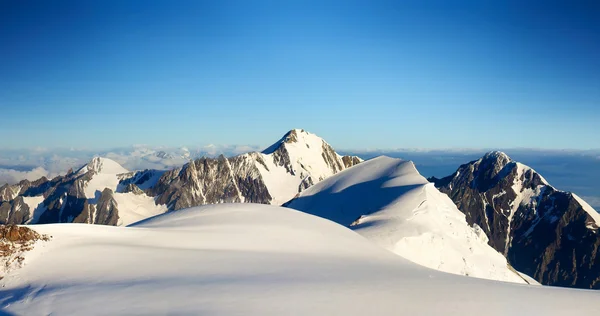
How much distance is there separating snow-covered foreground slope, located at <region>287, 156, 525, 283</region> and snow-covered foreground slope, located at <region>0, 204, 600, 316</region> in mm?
29098

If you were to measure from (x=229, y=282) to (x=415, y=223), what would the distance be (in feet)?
160

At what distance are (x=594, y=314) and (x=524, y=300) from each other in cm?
296

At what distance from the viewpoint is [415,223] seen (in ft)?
212

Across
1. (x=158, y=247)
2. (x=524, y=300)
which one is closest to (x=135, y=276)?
(x=158, y=247)

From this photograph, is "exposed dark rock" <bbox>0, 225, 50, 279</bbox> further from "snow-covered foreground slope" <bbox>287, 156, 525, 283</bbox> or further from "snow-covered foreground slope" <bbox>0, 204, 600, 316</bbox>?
"snow-covered foreground slope" <bbox>287, 156, 525, 283</bbox>

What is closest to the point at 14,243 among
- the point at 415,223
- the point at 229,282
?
the point at 229,282

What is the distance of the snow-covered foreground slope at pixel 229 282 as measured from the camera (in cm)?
1767

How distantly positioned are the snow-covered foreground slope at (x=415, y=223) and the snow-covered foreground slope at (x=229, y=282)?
29.1 meters

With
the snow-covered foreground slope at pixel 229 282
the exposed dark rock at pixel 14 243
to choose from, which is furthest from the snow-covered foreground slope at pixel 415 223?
the exposed dark rock at pixel 14 243

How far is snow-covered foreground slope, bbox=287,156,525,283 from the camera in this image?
59000 mm

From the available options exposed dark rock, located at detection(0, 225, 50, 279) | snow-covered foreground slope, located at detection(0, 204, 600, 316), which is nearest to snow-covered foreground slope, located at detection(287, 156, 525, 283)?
snow-covered foreground slope, located at detection(0, 204, 600, 316)

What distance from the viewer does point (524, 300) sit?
21719 millimetres

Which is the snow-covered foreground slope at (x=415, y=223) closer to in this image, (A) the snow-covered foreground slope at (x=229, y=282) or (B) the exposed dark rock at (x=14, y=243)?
(A) the snow-covered foreground slope at (x=229, y=282)

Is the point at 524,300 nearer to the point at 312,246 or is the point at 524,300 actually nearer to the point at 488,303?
the point at 488,303
